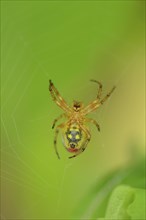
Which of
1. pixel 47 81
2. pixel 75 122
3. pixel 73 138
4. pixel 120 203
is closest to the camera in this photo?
pixel 120 203

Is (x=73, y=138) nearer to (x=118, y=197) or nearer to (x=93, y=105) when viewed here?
(x=93, y=105)

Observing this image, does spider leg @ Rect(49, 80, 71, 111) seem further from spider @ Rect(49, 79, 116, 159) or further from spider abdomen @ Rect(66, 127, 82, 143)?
spider abdomen @ Rect(66, 127, 82, 143)

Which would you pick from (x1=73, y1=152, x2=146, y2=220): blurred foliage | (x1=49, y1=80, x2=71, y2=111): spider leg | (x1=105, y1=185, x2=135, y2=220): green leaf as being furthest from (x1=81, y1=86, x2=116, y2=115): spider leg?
(x1=105, y1=185, x2=135, y2=220): green leaf

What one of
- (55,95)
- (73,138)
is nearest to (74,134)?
(73,138)

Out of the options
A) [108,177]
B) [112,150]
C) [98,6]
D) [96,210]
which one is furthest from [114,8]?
[96,210]

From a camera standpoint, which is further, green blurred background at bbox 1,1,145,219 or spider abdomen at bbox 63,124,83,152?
spider abdomen at bbox 63,124,83,152

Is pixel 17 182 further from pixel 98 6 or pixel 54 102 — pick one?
pixel 98 6

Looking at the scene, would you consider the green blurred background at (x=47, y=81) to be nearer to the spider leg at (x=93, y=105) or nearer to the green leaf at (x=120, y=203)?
the spider leg at (x=93, y=105)

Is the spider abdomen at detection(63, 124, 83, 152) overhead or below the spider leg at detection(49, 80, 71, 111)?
below
